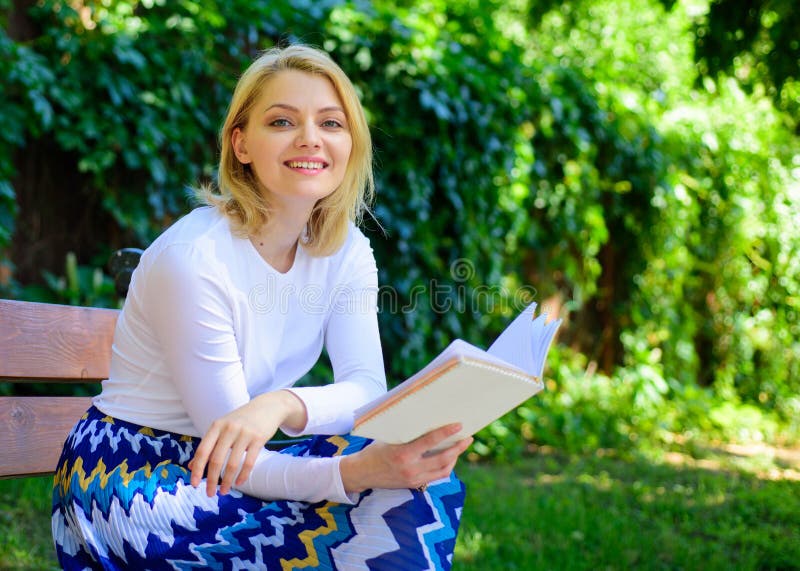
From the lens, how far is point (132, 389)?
5.54ft

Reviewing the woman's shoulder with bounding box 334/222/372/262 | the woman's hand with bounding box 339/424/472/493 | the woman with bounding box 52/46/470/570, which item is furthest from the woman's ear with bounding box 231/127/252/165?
the woman's hand with bounding box 339/424/472/493

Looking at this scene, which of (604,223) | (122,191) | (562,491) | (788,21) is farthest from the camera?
(604,223)

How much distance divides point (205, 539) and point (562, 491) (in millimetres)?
2944

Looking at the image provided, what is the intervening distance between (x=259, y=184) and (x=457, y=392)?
855mm

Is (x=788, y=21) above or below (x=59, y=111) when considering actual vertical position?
above

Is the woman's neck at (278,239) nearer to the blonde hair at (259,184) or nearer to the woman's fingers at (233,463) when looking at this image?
the blonde hair at (259,184)

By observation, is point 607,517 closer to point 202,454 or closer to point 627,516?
point 627,516

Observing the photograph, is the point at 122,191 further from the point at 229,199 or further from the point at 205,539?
the point at 205,539

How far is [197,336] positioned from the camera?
1.58m

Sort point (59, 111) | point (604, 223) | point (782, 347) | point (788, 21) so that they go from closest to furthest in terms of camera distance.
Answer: point (788, 21) < point (59, 111) < point (604, 223) < point (782, 347)

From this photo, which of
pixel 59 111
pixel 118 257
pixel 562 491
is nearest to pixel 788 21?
pixel 562 491

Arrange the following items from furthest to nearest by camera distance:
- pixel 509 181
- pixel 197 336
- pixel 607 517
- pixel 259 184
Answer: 1. pixel 509 181
2. pixel 607 517
3. pixel 259 184
4. pixel 197 336

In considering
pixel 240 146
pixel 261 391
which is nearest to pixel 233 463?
pixel 261 391

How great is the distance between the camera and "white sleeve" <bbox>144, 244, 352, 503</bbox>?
156cm
